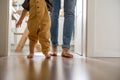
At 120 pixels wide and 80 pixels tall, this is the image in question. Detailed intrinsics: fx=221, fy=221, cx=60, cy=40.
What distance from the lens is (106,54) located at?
2059 mm

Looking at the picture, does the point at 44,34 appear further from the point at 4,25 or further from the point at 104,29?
the point at 104,29

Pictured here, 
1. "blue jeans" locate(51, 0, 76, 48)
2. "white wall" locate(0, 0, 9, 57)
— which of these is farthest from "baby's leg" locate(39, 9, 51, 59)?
"white wall" locate(0, 0, 9, 57)

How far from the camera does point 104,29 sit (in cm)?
206

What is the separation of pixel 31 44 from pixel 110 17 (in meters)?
0.80

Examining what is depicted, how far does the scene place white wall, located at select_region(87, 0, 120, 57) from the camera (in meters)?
2.05

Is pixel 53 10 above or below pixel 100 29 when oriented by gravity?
above

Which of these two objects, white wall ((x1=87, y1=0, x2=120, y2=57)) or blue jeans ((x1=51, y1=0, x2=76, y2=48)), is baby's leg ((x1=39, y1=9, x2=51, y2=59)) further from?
white wall ((x1=87, y1=0, x2=120, y2=57))

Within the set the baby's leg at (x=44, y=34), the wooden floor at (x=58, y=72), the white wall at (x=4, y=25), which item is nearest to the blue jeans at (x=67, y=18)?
the baby's leg at (x=44, y=34)

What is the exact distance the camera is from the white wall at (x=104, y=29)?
205 centimetres

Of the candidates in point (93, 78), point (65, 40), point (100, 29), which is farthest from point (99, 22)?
point (93, 78)

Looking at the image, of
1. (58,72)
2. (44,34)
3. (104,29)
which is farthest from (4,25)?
(58,72)

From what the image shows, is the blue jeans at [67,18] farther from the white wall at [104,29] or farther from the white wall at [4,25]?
the white wall at [4,25]

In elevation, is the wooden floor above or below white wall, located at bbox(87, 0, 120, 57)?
below

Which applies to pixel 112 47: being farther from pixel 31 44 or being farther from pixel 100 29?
pixel 31 44
